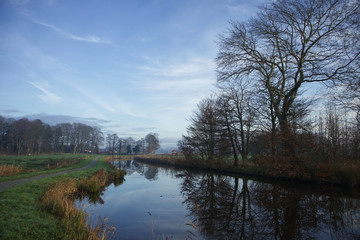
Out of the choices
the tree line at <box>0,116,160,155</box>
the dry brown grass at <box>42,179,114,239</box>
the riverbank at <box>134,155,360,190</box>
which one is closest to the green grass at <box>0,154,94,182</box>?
the dry brown grass at <box>42,179,114,239</box>

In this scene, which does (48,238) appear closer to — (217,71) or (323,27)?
(217,71)

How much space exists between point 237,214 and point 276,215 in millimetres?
1423

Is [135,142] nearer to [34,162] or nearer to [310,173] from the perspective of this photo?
[34,162]

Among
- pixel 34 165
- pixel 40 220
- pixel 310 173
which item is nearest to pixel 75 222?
pixel 40 220

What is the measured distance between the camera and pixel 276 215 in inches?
303

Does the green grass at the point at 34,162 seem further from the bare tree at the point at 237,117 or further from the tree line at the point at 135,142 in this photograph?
the tree line at the point at 135,142

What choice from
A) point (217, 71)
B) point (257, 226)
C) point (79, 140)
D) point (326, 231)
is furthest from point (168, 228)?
point (79, 140)

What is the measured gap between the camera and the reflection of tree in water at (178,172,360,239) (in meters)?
6.12

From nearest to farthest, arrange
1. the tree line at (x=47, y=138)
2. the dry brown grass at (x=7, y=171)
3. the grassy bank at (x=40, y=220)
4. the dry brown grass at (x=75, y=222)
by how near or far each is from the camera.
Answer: the grassy bank at (x=40, y=220)
the dry brown grass at (x=75, y=222)
the dry brown grass at (x=7, y=171)
the tree line at (x=47, y=138)

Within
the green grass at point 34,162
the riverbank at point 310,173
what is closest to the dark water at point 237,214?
the riverbank at point 310,173

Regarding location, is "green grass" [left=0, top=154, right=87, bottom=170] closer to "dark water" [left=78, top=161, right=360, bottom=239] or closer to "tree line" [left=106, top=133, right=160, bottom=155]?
"dark water" [left=78, top=161, right=360, bottom=239]

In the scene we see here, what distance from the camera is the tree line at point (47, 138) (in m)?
56.1

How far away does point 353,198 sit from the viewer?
9.87 m

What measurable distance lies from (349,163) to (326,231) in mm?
8725
